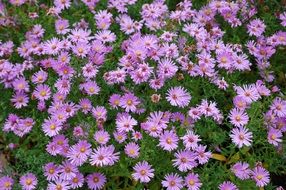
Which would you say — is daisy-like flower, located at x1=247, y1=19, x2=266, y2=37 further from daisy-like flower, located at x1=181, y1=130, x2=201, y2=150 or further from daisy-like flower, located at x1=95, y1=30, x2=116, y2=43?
daisy-like flower, located at x1=181, y1=130, x2=201, y2=150

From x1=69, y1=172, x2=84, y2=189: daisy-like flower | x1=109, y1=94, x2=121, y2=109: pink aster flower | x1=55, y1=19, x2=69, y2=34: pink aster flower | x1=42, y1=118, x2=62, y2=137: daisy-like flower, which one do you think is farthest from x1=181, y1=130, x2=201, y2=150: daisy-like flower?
x1=55, y1=19, x2=69, y2=34: pink aster flower

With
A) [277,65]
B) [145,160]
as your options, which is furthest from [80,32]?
[277,65]

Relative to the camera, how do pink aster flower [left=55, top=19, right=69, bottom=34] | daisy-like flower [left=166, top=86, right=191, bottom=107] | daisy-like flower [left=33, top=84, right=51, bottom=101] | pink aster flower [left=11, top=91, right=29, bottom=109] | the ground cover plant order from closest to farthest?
the ground cover plant < daisy-like flower [left=166, top=86, right=191, bottom=107] < daisy-like flower [left=33, top=84, right=51, bottom=101] < pink aster flower [left=11, top=91, right=29, bottom=109] < pink aster flower [left=55, top=19, right=69, bottom=34]

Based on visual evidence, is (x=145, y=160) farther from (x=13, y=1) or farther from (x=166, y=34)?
(x=13, y=1)

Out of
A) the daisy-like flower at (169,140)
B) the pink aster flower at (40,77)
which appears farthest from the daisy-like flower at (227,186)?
the pink aster flower at (40,77)

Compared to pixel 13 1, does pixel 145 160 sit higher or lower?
lower

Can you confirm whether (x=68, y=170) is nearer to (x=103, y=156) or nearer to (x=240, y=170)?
(x=103, y=156)
